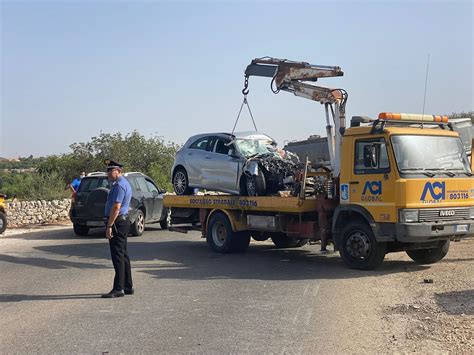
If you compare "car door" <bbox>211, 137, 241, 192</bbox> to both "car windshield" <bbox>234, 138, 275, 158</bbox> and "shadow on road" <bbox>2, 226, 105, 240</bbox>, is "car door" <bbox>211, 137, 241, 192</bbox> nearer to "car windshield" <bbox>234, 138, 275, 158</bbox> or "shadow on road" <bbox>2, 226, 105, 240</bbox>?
"car windshield" <bbox>234, 138, 275, 158</bbox>

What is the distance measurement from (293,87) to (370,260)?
4.83 m

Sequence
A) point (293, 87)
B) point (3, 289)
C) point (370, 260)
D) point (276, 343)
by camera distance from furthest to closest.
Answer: point (293, 87), point (370, 260), point (3, 289), point (276, 343)

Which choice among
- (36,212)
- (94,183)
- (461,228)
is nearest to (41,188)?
(36,212)

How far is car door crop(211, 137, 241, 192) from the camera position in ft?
43.3

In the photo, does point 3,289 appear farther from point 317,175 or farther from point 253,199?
point 317,175

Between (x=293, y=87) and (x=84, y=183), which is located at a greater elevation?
(x=293, y=87)

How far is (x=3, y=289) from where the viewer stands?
928cm

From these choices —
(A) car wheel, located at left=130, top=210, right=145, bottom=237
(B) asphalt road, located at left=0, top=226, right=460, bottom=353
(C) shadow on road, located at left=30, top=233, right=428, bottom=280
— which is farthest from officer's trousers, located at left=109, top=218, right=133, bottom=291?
(A) car wheel, located at left=130, top=210, right=145, bottom=237

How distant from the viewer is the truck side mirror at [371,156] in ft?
33.5

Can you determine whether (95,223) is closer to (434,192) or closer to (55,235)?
(55,235)

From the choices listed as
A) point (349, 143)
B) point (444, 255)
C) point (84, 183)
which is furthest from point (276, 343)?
point (84, 183)

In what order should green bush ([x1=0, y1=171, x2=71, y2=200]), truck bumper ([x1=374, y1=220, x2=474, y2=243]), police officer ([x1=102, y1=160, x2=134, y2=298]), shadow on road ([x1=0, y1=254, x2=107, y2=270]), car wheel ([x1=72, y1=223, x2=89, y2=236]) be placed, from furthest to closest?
green bush ([x1=0, y1=171, x2=71, y2=200])
car wheel ([x1=72, y1=223, x2=89, y2=236])
shadow on road ([x1=0, y1=254, x2=107, y2=270])
truck bumper ([x1=374, y1=220, x2=474, y2=243])
police officer ([x1=102, y1=160, x2=134, y2=298])

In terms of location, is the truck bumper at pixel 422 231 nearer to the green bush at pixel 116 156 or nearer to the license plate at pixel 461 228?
the license plate at pixel 461 228

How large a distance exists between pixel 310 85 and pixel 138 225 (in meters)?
7.21
